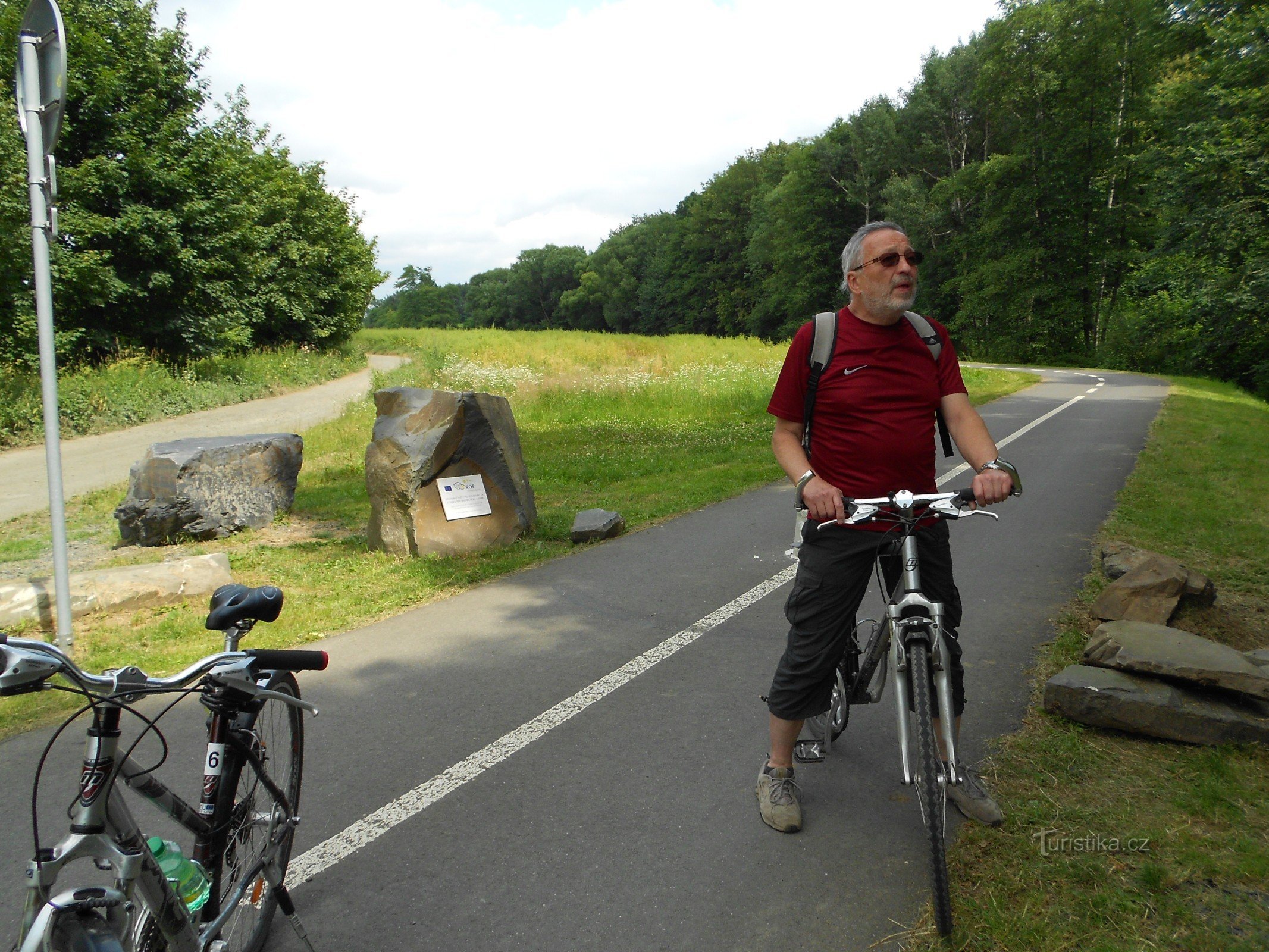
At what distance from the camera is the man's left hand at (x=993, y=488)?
2.83 metres

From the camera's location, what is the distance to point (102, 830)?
1.82 m

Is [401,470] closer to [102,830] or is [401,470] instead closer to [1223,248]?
[102,830]

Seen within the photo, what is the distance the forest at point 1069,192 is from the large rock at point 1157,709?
12.5 meters

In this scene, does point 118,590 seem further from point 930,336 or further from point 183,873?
point 930,336

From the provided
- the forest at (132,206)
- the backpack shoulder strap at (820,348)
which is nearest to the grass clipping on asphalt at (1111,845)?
the backpack shoulder strap at (820,348)

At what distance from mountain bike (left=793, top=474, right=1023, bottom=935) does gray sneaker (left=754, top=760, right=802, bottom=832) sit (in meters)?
0.54

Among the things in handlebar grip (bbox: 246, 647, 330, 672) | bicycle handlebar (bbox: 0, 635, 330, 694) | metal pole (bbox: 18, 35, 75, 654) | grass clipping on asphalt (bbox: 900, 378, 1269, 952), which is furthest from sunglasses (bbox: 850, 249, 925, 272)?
metal pole (bbox: 18, 35, 75, 654)

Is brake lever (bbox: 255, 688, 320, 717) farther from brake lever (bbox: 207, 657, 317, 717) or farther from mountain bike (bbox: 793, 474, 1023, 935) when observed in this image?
mountain bike (bbox: 793, 474, 1023, 935)

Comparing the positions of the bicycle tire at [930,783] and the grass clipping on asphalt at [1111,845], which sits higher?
the bicycle tire at [930,783]

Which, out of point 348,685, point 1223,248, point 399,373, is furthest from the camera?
point 399,373

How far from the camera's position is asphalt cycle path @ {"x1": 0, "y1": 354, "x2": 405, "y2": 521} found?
11.5 meters

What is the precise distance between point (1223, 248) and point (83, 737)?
21.9m

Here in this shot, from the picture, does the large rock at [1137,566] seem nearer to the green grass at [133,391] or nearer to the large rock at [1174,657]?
the large rock at [1174,657]

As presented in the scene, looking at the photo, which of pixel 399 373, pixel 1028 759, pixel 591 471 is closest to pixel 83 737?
pixel 1028 759
